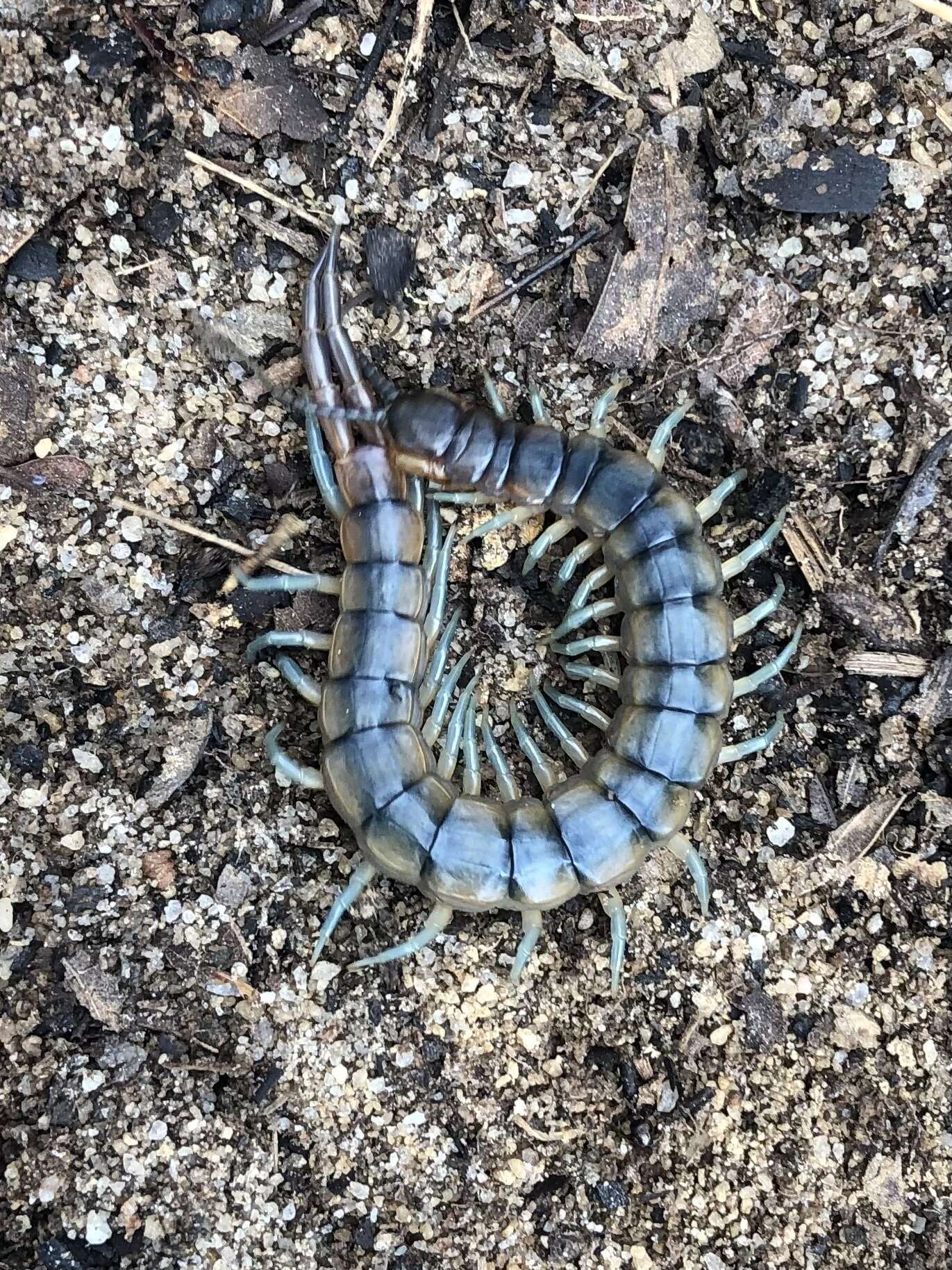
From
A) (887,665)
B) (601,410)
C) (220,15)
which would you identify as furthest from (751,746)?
(220,15)

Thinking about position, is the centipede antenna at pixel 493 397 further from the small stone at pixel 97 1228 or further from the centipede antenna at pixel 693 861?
the small stone at pixel 97 1228

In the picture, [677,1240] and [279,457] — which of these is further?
[279,457]

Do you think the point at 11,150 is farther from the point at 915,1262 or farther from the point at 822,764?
the point at 915,1262

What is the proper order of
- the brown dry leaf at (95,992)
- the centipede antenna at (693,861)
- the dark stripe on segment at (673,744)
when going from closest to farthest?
the brown dry leaf at (95,992) → the dark stripe on segment at (673,744) → the centipede antenna at (693,861)

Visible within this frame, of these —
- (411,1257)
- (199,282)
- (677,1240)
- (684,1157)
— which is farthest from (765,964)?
(199,282)

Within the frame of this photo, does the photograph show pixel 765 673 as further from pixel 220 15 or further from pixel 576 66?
pixel 220 15

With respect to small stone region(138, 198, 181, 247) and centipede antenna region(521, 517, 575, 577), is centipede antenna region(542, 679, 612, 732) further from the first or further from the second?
small stone region(138, 198, 181, 247)

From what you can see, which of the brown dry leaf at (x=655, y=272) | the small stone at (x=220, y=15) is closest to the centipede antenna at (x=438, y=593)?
the brown dry leaf at (x=655, y=272)
